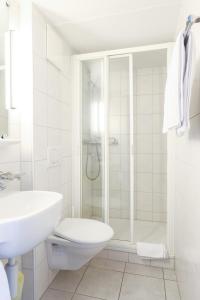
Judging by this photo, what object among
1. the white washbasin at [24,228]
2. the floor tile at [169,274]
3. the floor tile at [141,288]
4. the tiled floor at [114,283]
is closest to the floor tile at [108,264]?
the tiled floor at [114,283]

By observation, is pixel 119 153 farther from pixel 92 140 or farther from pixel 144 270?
pixel 144 270

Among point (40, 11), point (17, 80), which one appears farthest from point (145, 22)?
point (17, 80)

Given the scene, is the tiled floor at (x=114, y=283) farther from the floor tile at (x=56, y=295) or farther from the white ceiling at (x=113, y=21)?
the white ceiling at (x=113, y=21)

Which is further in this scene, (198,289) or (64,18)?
(64,18)

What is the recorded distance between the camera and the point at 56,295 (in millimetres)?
1487

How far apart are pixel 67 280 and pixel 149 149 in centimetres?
166

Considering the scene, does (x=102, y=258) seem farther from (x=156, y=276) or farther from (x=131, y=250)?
(x=156, y=276)

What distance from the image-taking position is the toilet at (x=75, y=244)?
1.39m

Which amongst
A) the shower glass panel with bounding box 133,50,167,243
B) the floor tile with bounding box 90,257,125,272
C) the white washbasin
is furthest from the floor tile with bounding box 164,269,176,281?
the white washbasin

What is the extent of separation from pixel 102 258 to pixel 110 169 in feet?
2.86

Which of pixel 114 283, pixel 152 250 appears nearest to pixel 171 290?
pixel 152 250

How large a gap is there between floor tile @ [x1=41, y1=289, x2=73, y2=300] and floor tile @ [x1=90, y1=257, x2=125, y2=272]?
0.41m

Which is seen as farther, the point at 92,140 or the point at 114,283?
the point at 92,140

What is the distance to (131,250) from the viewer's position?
190 centimetres
